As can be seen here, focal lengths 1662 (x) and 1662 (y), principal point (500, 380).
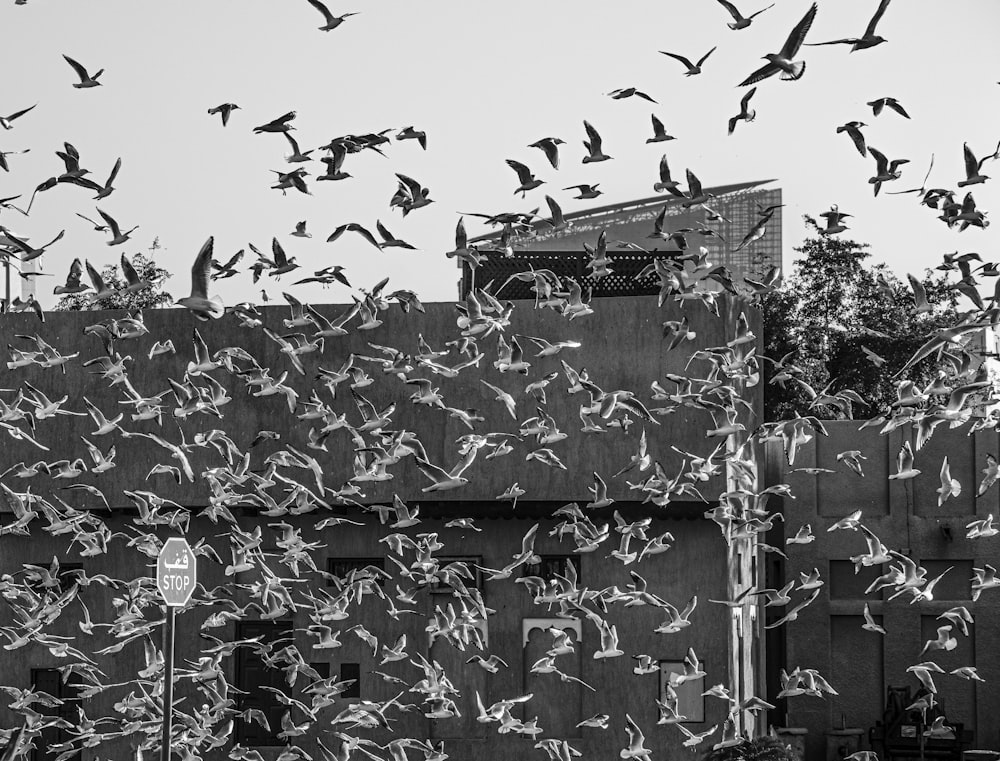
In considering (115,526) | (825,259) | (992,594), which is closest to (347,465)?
(115,526)

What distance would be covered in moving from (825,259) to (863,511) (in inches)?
708

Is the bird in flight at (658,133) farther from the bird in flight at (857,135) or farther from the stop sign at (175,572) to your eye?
the stop sign at (175,572)

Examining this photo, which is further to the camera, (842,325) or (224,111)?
(842,325)

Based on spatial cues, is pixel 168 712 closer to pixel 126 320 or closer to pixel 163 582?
pixel 163 582

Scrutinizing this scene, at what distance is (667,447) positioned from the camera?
23.9 metres

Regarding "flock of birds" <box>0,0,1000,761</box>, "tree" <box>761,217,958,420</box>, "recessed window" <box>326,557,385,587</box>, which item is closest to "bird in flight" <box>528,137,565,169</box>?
"flock of birds" <box>0,0,1000,761</box>

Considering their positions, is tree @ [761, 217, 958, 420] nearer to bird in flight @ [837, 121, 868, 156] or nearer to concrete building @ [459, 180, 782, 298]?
concrete building @ [459, 180, 782, 298]

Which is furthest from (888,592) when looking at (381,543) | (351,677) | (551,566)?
(351,677)

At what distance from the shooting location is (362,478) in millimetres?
23688

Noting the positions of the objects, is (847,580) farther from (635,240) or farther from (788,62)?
(788,62)

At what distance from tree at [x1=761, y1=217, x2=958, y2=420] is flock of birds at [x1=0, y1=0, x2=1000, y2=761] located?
18.6 m

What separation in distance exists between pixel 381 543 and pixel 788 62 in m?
9.92

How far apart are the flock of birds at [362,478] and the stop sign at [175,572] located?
23.1 feet

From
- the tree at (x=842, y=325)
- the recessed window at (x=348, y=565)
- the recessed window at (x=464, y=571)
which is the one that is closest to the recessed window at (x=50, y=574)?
the recessed window at (x=348, y=565)
